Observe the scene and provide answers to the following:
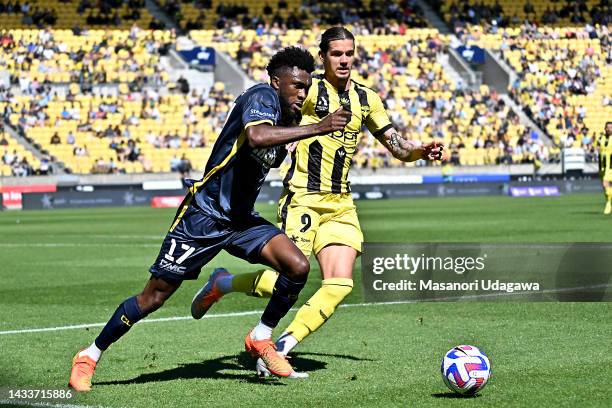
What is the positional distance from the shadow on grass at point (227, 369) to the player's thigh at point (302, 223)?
847 millimetres

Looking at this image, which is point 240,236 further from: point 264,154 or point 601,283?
point 601,283

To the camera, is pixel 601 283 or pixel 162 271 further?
pixel 601 283

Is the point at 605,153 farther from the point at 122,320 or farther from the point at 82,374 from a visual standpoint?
the point at 82,374

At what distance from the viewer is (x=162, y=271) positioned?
7.54m

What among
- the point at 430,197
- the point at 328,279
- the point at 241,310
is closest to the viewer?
the point at 328,279

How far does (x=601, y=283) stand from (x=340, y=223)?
5204 mm

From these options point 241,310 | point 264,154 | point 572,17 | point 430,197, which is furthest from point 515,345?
point 572,17

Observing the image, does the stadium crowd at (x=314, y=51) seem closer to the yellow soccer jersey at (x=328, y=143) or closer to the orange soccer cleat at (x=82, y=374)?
the yellow soccer jersey at (x=328, y=143)

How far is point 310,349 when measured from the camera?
9328 millimetres

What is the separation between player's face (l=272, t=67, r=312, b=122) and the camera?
25.5 feet

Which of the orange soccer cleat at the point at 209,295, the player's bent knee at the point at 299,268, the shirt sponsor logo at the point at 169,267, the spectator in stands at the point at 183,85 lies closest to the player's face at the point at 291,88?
the player's bent knee at the point at 299,268

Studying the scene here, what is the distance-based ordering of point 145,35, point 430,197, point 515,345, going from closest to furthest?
1. point 515,345
2. point 430,197
3. point 145,35

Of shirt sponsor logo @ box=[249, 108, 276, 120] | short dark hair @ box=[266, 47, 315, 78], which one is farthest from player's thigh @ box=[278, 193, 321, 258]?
shirt sponsor logo @ box=[249, 108, 276, 120]

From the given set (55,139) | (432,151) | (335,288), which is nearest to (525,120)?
(55,139)
